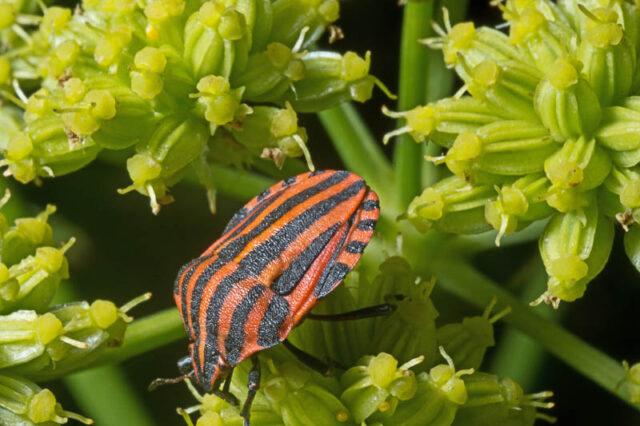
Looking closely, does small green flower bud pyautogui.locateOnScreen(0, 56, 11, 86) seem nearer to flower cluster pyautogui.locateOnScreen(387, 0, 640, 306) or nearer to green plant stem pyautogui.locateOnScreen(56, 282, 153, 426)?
green plant stem pyautogui.locateOnScreen(56, 282, 153, 426)

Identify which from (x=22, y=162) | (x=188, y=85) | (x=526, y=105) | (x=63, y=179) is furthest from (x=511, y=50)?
(x=63, y=179)

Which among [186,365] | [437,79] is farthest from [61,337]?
[437,79]

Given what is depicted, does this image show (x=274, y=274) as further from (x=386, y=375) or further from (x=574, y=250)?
(x=574, y=250)

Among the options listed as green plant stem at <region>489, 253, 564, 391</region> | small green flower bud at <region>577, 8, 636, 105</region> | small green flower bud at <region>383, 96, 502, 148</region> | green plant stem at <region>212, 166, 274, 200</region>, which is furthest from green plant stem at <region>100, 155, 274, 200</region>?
small green flower bud at <region>577, 8, 636, 105</region>

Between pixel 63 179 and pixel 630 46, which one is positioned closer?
pixel 630 46

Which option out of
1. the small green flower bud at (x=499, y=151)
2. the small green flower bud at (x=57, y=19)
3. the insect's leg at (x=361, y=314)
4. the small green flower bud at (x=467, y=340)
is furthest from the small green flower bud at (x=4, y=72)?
the small green flower bud at (x=467, y=340)

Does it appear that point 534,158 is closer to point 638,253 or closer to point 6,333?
point 638,253
